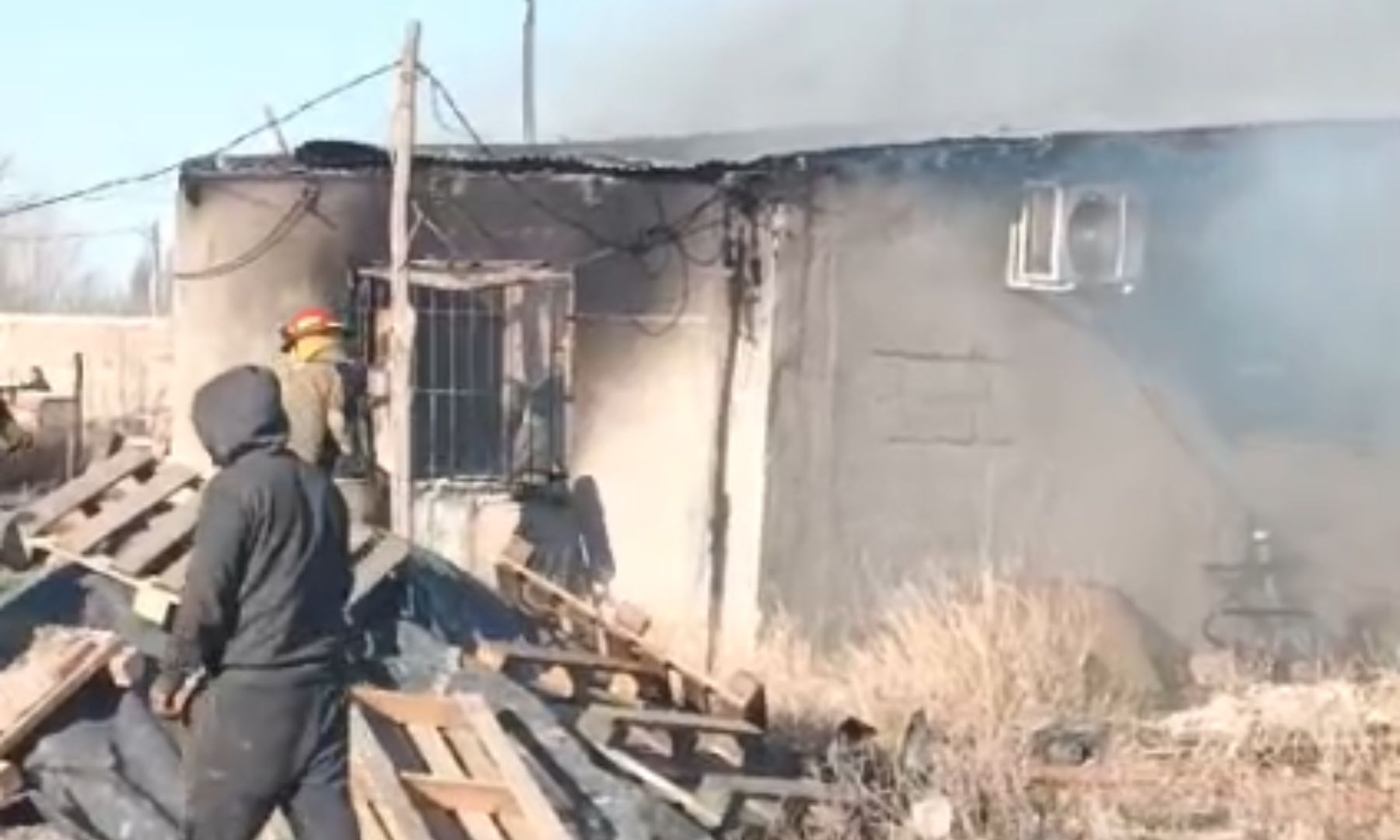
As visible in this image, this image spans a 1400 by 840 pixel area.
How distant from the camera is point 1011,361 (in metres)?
14.5

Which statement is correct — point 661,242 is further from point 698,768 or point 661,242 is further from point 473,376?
point 698,768

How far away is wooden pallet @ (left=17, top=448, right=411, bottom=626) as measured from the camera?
942 centimetres

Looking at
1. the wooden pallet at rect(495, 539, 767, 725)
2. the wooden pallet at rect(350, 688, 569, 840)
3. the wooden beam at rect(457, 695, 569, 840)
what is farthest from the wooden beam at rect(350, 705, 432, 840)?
the wooden pallet at rect(495, 539, 767, 725)

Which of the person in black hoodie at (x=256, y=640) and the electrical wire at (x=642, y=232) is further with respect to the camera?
the electrical wire at (x=642, y=232)

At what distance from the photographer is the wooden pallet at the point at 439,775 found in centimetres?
788

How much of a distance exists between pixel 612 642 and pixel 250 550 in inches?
168

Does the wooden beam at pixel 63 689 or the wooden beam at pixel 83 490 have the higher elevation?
the wooden beam at pixel 83 490

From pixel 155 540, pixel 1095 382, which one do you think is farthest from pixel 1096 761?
pixel 1095 382

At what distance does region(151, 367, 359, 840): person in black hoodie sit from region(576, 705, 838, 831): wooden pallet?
163 centimetres

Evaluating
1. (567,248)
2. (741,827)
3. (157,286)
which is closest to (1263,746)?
(741,827)

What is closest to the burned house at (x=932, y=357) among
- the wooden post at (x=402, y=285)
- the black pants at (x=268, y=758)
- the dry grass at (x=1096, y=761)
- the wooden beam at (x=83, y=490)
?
the wooden post at (x=402, y=285)

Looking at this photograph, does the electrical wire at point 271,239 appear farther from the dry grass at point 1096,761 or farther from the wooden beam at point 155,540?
the wooden beam at point 155,540

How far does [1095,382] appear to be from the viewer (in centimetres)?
1457

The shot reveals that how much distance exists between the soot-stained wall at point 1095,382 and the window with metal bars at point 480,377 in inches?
67.2
